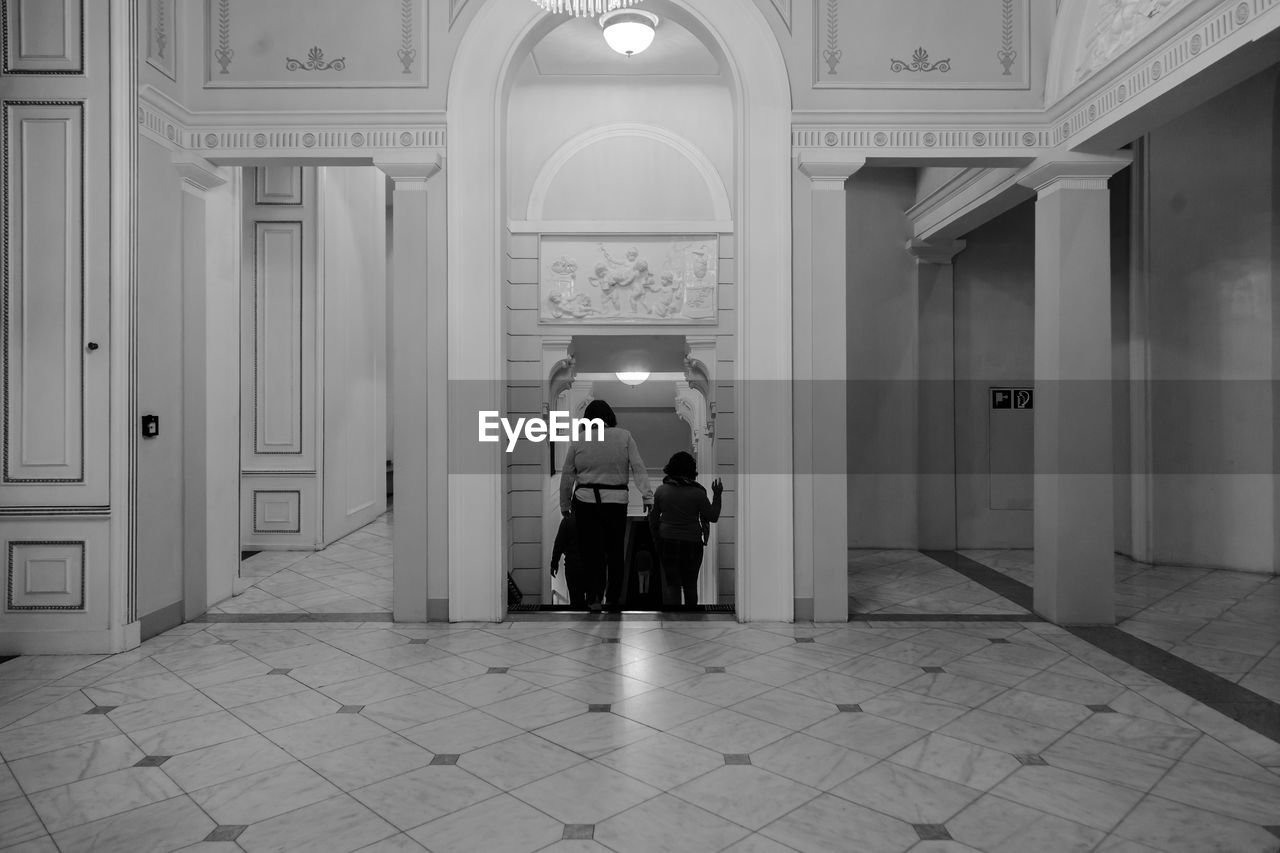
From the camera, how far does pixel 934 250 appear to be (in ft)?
26.2

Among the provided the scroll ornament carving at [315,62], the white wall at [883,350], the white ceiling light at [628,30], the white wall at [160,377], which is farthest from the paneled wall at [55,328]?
the white wall at [883,350]

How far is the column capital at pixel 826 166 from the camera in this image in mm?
5121

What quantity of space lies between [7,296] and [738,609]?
4.83 m

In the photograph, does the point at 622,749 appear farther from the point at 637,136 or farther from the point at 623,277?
the point at 637,136

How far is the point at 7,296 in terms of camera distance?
450 cm

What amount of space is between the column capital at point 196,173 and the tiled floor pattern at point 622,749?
3015 millimetres

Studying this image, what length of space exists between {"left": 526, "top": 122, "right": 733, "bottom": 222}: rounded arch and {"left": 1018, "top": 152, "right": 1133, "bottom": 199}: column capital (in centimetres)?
424

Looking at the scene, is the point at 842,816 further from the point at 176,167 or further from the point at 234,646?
the point at 176,167

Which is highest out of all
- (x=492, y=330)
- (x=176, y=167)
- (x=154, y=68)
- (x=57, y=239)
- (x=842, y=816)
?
(x=154, y=68)

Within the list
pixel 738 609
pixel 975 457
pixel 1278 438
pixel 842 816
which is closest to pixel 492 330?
pixel 738 609

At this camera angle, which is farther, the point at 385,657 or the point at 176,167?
the point at 176,167

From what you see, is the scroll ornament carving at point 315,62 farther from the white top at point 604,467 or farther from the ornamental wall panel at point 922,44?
the ornamental wall panel at point 922,44

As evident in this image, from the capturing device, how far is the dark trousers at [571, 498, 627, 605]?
18.7 feet

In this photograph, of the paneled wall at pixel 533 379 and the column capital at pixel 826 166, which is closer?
the column capital at pixel 826 166
